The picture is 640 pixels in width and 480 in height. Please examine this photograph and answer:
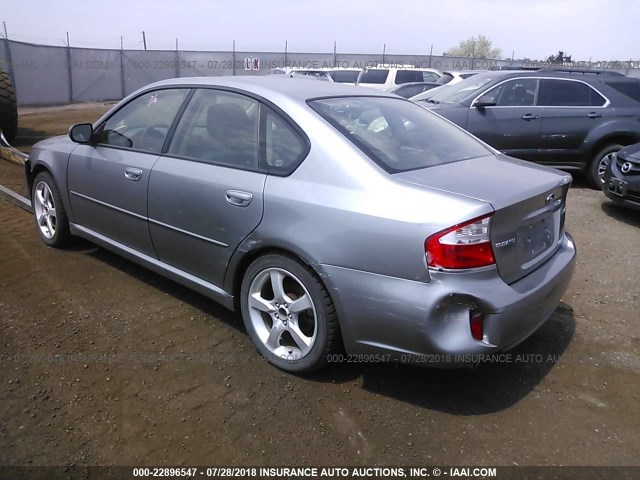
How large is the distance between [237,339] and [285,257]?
2.67 ft

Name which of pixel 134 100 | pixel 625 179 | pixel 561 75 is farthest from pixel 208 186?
pixel 561 75

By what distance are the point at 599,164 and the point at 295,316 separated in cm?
618

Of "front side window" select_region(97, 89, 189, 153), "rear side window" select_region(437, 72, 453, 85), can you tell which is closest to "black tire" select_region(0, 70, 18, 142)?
"front side window" select_region(97, 89, 189, 153)

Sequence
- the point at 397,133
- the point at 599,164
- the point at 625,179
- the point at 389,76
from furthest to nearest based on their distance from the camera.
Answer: the point at 389,76 < the point at 599,164 < the point at 625,179 < the point at 397,133

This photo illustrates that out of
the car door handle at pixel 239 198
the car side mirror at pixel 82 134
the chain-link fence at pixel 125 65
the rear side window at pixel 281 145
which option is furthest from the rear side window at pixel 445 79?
the chain-link fence at pixel 125 65

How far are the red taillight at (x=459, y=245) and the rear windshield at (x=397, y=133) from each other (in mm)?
518

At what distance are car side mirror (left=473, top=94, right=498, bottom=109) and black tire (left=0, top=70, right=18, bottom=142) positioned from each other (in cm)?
791

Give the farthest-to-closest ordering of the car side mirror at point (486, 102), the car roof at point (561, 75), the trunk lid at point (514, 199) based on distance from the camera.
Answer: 1. the car roof at point (561, 75)
2. the car side mirror at point (486, 102)
3. the trunk lid at point (514, 199)

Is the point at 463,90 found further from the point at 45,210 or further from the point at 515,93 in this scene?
the point at 45,210

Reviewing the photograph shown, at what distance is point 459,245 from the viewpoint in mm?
2398

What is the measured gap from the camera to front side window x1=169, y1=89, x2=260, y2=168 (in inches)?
126

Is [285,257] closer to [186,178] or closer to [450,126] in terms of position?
[186,178]

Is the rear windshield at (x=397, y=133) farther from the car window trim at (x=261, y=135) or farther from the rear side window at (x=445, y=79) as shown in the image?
the rear side window at (x=445, y=79)

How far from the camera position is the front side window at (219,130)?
3197 mm
